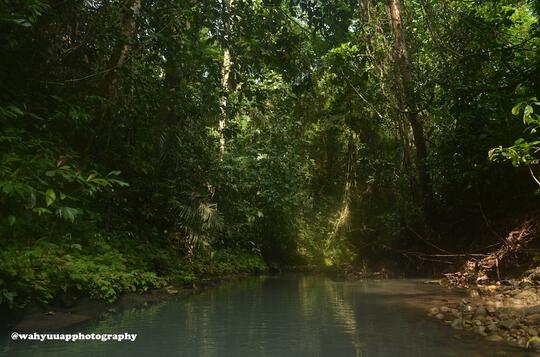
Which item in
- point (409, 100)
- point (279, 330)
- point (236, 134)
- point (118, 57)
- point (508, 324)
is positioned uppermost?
point (409, 100)

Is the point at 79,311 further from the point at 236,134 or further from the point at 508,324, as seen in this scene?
the point at 236,134

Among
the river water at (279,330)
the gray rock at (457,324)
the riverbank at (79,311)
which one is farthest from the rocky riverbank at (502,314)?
the riverbank at (79,311)

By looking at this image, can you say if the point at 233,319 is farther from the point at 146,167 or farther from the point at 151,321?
the point at 146,167

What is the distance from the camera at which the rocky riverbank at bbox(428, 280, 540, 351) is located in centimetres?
564

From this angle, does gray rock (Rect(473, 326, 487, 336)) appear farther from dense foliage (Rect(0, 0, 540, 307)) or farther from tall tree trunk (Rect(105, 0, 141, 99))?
tall tree trunk (Rect(105, 0, 141, 99))

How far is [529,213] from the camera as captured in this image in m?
11.6

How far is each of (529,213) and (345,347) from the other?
7996 mm

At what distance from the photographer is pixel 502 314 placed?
650 centimetres

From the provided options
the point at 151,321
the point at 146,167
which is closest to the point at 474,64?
the point at 146,167

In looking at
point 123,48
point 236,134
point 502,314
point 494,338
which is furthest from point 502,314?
point 236,134

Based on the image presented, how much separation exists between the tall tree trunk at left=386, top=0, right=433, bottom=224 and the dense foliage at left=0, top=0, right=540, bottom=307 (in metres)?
0.05

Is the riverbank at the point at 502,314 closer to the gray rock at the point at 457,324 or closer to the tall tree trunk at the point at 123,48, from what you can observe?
the gray rock at the point at 457,324

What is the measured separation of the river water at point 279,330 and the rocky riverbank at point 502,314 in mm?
226

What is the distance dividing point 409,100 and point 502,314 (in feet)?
27.2
